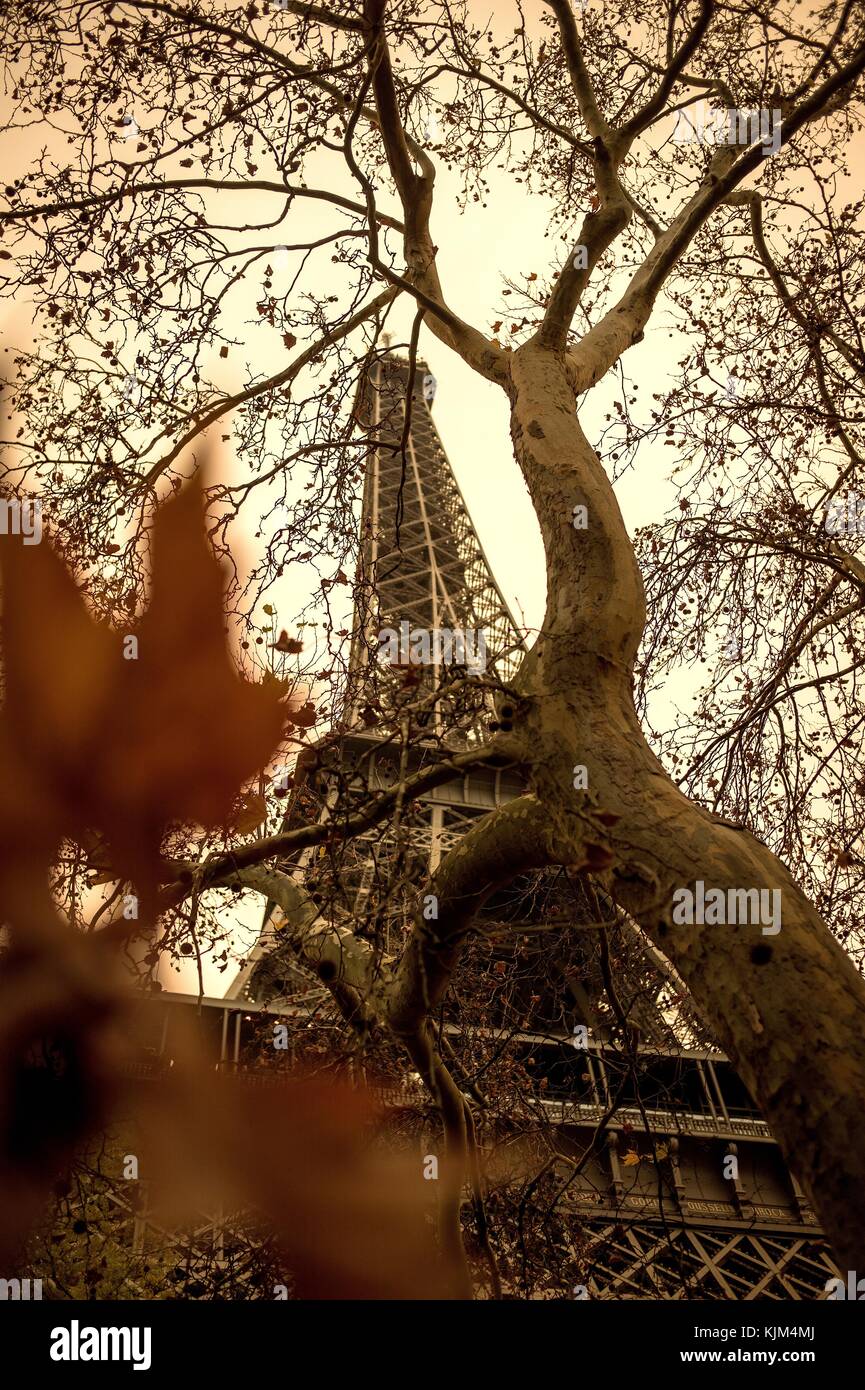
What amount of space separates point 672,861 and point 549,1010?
10695 millimetres

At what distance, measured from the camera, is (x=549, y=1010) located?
480 inches

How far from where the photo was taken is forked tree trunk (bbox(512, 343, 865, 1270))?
1.78 meters

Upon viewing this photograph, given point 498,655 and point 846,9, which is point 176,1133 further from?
point 846,9

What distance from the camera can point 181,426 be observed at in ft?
15.9

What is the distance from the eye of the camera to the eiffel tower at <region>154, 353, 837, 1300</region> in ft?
11.4

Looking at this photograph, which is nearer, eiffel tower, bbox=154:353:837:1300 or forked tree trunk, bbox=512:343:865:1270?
forked tree trunk, bbox=512:343:865:1270

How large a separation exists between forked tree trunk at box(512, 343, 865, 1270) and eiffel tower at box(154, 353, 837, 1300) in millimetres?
254

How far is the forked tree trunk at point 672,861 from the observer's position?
1.78 meters

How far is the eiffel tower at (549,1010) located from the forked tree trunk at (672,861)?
254 mm

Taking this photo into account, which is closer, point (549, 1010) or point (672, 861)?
point (672, 861)

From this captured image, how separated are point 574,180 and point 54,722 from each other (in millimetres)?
6965

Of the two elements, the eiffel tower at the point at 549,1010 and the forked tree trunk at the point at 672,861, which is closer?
the forked tree trunk at the point at 672,861

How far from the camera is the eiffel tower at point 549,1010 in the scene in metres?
3.46
